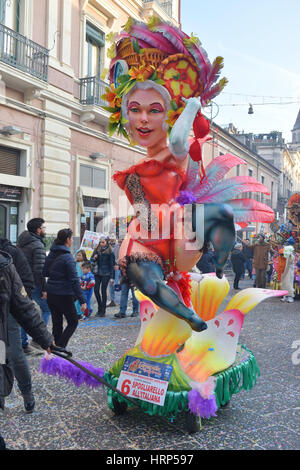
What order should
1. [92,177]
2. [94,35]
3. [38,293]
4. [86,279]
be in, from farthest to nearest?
[94,35]
[92,177]
[86,279]
[38,293]

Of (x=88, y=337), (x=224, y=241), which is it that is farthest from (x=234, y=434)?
(x=88, y=337)

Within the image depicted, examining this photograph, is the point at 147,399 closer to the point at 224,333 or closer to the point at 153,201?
the point at 224,333

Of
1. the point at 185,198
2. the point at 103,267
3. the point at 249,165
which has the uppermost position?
the point at 249,165

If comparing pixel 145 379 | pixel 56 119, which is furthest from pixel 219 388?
pixel 56 119

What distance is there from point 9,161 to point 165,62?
306 inches

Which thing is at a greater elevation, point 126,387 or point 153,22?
point 153,22

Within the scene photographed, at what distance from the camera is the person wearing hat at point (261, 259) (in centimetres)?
1113

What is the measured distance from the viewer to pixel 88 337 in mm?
5535

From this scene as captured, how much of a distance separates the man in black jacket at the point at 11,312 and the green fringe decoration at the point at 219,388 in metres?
0.62

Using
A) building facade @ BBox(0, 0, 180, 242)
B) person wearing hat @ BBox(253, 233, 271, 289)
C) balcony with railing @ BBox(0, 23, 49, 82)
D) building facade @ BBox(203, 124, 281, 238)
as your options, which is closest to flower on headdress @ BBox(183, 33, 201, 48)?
building facade @ BBox(0, 0, 180, 242)

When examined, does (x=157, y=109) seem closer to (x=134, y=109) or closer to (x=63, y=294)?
(x=134, y=109)

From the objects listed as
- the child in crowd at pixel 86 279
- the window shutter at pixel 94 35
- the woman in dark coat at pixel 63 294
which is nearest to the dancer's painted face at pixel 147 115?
the woman in dark coat at pixel 63 294

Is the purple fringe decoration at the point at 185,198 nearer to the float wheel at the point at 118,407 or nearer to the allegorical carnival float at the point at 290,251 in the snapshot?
the float wheel at the point at 118,407

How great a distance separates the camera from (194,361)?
3.00 meters
